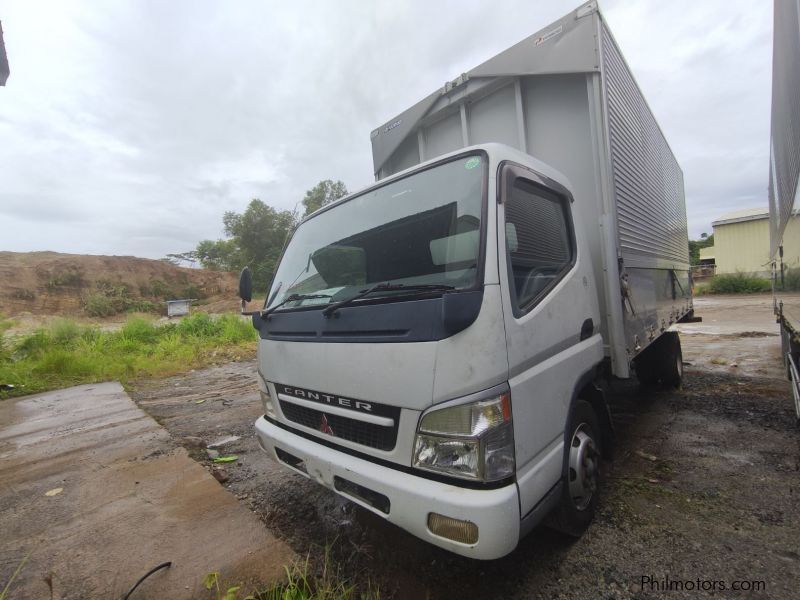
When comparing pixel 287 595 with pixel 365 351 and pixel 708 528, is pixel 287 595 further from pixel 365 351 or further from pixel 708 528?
pixel 708 528

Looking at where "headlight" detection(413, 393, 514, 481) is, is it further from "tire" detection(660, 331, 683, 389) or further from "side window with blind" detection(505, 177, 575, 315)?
"tire" detection(660, 331, 683, 389)

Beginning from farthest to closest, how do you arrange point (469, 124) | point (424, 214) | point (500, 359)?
1. point (469, 124)
2. point (424, 214)
3. point (500, 359)

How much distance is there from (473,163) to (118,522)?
315 centimetres

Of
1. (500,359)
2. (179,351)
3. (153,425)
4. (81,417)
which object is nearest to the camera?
(500,359)

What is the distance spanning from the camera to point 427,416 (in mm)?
1509

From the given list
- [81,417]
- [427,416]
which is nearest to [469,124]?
[427,416]

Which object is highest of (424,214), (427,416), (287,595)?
(424,214)

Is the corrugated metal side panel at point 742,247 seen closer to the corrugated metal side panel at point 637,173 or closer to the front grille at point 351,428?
the corrugated metal side panel at point 637,173

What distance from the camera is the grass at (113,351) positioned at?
7422 mm

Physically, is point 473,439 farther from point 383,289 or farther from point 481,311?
point 383,289

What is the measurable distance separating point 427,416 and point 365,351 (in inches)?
15.7

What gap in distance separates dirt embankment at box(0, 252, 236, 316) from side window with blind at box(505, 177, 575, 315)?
30710mm

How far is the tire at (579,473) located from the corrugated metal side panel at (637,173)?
1.25 meters

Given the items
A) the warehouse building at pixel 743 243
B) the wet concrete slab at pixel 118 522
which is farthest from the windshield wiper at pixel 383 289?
the warehouse building at pixel 743 243
